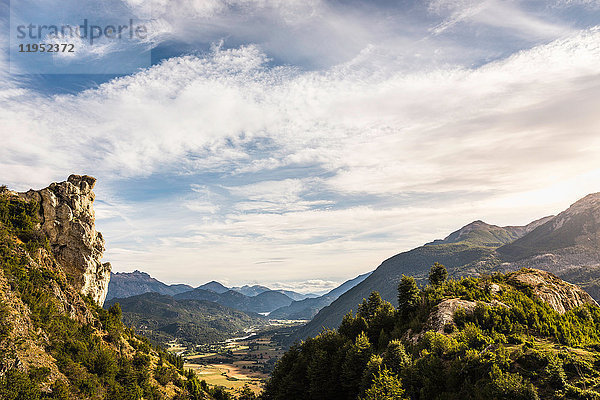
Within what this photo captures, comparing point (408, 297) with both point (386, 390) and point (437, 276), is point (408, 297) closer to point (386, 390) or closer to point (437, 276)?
point (437, 276)

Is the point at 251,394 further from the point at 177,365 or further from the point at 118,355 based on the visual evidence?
the point at 118,355

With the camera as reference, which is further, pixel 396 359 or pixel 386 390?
pixel 396 359

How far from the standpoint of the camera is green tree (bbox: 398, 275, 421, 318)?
227 ft

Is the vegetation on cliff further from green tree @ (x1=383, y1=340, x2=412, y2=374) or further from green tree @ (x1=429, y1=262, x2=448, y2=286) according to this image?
green tree @ (x1=429, y1=262, x2=448, y2=286)

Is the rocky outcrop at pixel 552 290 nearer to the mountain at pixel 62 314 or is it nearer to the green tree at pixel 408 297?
the green tree at pixel 408 297

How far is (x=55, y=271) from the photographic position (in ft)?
265

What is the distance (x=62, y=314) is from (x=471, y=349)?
3396 inches

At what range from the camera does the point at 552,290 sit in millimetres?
62062

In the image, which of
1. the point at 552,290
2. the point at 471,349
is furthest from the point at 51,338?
the point at 552,290

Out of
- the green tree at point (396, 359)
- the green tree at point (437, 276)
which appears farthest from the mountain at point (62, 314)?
the green tree at point (437, 276)

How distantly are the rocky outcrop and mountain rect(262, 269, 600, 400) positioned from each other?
0.66ft

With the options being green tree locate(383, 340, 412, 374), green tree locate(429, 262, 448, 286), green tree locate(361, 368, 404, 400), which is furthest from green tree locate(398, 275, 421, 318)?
green tree locate(361, 368, 404, 400)

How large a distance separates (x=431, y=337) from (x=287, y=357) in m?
54.9

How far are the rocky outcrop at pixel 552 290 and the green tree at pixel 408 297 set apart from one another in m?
20.3
